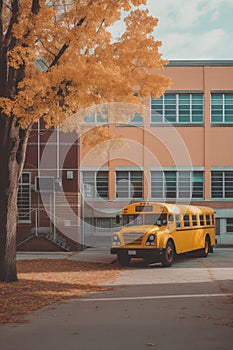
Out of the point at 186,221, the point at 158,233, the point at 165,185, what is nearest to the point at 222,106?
the point at 165,185

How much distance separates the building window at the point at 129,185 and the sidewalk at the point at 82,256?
18.1 ft

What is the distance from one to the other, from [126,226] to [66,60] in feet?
32.3

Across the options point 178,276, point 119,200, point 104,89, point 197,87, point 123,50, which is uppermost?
point 197,87

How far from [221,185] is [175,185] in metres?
2.55

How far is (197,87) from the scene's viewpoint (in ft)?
110

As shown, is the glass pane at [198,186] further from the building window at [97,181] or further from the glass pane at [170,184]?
the building window at [97,181]

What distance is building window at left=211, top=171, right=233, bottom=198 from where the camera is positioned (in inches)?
1320

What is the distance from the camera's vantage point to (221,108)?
33750 mm

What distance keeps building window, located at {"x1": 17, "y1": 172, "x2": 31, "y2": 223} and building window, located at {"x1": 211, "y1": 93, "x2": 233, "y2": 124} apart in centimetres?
1104

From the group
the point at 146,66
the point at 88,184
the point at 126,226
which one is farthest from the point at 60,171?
the point at 146,66

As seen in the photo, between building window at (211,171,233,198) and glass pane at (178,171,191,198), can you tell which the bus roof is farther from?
building window at (211,171,233,198)

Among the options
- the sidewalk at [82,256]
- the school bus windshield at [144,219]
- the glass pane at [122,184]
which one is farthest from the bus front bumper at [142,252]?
the glass pane at [122,184]

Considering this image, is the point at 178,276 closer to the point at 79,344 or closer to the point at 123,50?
the point at 123,50

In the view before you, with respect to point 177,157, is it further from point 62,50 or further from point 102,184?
point 62,50
